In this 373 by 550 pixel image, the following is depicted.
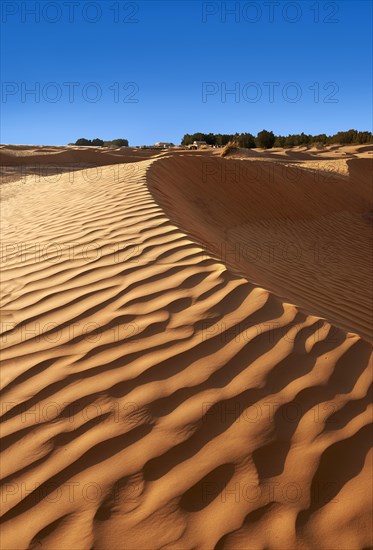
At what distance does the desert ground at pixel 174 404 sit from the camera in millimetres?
1681

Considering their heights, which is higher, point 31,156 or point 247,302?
point 31,156

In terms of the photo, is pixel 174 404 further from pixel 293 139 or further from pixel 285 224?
pixel 293 139

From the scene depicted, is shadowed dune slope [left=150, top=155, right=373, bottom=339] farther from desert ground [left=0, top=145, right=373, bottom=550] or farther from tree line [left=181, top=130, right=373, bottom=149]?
tree line [left=181, top=130, right=373, bottom=149]

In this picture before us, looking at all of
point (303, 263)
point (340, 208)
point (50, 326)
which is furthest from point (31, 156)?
point (50, 326)

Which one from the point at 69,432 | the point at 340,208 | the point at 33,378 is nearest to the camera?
the point at 69,432

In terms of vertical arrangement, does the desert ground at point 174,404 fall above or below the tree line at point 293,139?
below

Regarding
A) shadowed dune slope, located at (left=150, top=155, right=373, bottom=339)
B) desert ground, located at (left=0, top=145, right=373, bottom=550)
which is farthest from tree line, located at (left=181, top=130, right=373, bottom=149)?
desert ground, located at (left=0, top=145, right=373, bottom=550)

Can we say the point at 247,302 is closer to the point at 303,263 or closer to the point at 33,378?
the point at 33,378

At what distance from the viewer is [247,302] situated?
9.36ft

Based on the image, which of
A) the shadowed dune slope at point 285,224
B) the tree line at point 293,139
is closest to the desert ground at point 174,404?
the shadowed dune slope at point 285,224

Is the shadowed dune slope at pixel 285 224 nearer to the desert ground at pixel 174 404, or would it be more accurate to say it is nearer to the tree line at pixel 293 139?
the desert ground at pixel 174 404

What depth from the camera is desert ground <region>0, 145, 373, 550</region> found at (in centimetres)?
168

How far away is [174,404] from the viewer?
2129 mm

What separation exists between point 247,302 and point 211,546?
1.55 meters
